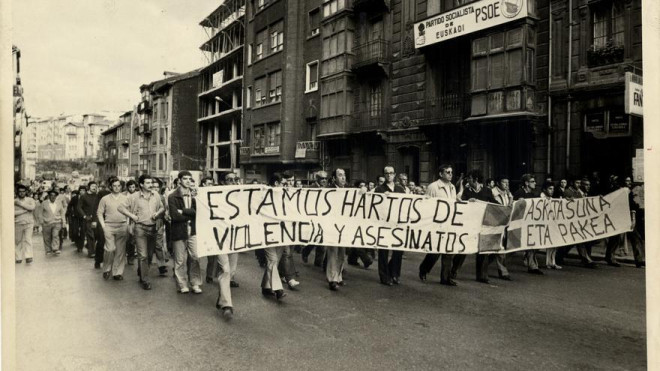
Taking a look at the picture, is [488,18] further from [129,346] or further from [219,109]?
[219,109]

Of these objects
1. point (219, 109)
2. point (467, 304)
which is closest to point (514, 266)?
point (467, 304)

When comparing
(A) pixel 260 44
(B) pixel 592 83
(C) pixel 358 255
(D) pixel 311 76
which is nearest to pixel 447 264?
(C) pixel 358 255

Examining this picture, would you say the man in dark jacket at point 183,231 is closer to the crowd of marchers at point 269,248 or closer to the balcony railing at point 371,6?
the crowd of marchers at point 269,248

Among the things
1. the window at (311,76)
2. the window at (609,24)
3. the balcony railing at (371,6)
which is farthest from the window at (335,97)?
the window at (609,24)

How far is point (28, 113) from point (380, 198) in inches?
198

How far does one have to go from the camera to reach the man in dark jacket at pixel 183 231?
7.09m

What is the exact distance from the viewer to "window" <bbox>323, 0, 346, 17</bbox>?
2473 cm

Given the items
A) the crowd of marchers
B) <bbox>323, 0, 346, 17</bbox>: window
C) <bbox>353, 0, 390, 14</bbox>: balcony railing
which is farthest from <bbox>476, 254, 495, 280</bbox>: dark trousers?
<bbox>323, 0, 346, 17</bbox>: window

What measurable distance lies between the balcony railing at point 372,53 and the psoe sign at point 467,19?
2665 mm

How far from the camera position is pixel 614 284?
7520 mm

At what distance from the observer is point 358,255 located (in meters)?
10.3

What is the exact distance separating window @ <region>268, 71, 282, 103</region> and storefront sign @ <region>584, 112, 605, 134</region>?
21444mm

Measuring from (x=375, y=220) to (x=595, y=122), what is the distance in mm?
6934

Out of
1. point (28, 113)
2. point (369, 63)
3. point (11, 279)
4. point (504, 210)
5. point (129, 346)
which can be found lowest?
point (129, 346)
